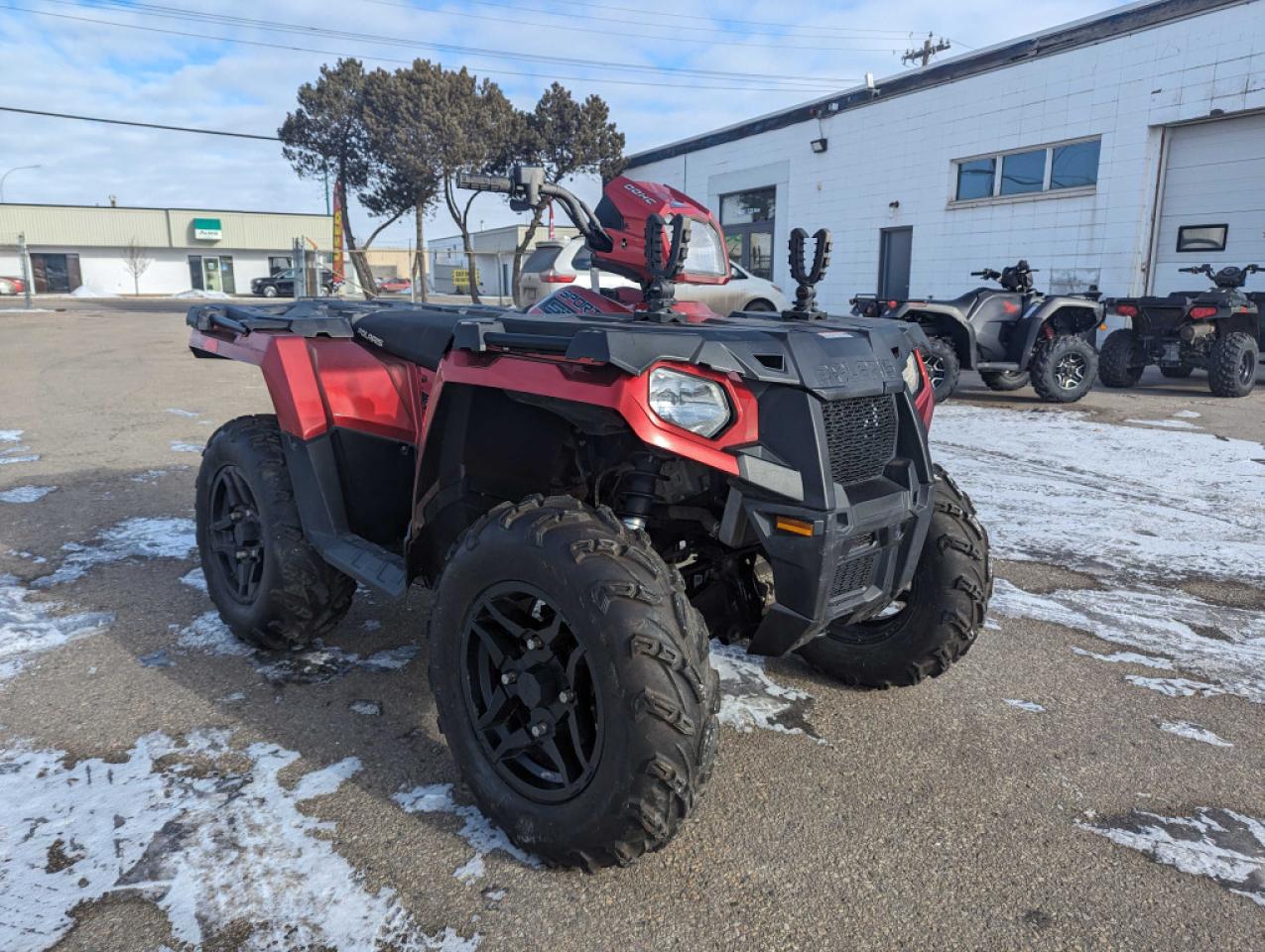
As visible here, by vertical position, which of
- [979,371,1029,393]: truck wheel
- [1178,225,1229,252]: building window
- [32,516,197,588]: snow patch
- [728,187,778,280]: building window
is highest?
[728,187,778,280]: building window

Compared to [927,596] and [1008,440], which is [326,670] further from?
[1008,440]

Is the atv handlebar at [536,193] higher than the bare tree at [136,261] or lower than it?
lower

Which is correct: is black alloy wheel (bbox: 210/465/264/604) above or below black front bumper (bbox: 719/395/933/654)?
below

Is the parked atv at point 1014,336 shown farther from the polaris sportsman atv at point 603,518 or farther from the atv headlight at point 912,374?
the polaris sportsman atv at point 603,518

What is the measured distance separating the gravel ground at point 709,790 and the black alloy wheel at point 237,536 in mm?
270

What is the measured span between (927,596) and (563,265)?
8898 mm

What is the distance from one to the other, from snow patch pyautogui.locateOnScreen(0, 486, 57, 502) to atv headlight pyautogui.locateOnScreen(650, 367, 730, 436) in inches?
201

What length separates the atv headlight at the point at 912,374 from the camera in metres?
2.64

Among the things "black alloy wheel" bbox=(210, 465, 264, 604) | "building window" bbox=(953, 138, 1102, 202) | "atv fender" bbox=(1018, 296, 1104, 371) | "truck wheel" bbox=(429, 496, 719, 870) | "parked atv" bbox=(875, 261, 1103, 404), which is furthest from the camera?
"building window" bbox=(953, 138, 1102, 202)

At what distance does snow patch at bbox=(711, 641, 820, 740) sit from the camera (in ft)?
9.38

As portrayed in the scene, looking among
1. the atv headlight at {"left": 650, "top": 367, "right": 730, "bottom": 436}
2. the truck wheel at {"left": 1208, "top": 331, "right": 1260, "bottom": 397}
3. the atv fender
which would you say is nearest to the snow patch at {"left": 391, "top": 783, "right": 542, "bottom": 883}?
the atv headlight at {"left": 650, "top": 367, "right": 730, "bottom": 436}

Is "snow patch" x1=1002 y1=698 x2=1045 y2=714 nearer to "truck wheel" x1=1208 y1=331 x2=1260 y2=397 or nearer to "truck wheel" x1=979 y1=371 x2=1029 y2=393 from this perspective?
"truck wheel" x1=979 y1=371 x2=1029 y2=393

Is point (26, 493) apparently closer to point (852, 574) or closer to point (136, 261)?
point (852, 574)

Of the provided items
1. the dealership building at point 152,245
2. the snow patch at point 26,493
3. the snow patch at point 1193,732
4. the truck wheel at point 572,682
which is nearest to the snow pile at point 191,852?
the truck wheel at point 572,682
